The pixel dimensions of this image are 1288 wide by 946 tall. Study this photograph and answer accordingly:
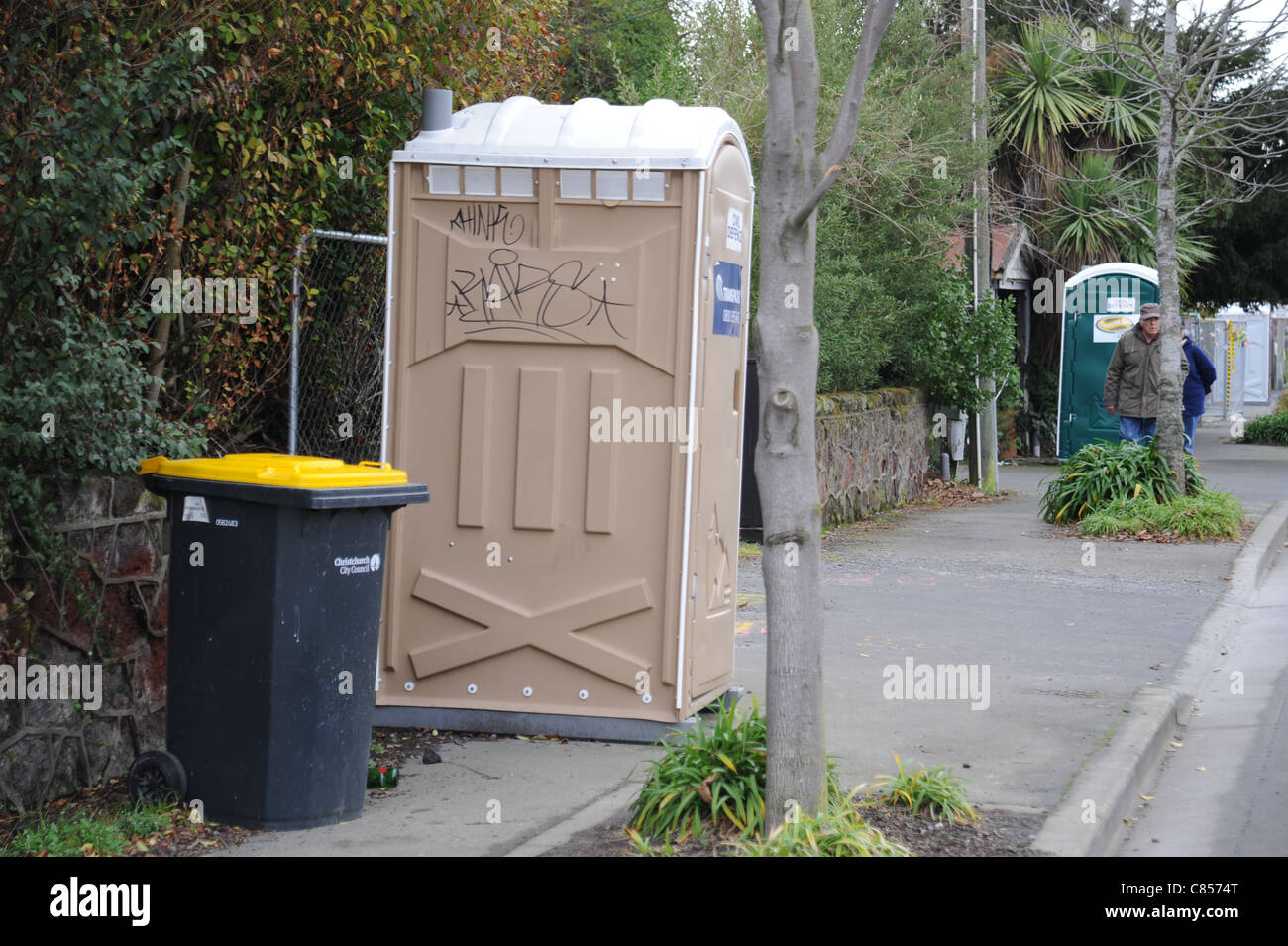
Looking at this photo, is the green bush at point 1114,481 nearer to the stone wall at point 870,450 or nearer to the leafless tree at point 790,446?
the stone wall at point 870,450

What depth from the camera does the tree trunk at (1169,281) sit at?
14.1 metres

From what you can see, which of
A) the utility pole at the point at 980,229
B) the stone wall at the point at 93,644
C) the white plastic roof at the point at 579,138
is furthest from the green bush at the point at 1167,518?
the stone wall at the point at 93,644

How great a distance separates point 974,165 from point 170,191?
12.1 metres

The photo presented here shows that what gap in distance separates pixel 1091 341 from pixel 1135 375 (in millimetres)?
5808

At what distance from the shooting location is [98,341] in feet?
18.2

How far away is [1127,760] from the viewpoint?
636 centimetres

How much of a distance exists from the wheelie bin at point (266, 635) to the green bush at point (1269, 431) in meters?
24.8

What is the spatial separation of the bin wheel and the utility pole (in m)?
13.6

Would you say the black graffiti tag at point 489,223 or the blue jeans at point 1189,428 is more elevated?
the black graffiti tag at point 489,223

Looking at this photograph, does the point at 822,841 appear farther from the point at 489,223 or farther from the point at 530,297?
the point at 489,223

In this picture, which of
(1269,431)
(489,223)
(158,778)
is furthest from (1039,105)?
(158,778)

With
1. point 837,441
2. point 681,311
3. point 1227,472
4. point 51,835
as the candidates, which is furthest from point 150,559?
point 1227,472

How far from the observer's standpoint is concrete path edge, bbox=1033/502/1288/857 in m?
5.30

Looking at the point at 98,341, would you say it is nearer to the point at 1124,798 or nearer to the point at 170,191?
the point at 170,191
